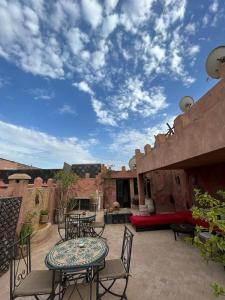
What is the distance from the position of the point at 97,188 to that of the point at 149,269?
923cm

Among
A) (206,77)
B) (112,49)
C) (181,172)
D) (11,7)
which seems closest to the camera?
(11,7)

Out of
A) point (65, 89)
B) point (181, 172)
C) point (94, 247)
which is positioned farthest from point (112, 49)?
point (94, 247)

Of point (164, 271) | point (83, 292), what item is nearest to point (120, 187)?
point (164, 271)

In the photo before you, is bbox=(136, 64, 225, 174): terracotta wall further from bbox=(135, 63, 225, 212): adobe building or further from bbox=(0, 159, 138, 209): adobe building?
bbox=(0, 159, 138, 209): adobe building

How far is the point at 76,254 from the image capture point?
2867mm

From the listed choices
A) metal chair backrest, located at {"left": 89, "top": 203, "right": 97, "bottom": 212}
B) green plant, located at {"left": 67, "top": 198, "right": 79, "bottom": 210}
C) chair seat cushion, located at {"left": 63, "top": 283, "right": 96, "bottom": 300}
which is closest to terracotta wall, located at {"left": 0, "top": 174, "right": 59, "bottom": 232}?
green plant, located at {"left": 67, "top": 198, "right": 79, "bottom": 210}

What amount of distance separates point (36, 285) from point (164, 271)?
300cm

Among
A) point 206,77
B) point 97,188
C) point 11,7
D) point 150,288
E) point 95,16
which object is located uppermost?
point 95,16

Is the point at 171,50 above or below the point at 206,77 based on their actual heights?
above

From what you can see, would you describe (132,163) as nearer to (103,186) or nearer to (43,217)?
(103,186)

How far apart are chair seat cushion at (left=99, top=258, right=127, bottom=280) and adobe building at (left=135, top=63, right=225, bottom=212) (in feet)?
9.63

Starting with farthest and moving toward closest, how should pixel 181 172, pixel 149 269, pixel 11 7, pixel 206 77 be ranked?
pixel 181 172
pixel 206 77
pixel 11 7
pixel 149 269

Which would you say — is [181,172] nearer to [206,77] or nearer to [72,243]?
[206,77]

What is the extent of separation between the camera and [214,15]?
551 cm
